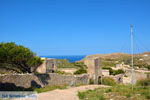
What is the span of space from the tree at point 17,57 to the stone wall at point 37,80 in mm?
1323

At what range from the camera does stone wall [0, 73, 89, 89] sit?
18000 millimetres

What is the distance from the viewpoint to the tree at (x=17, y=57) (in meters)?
18.9

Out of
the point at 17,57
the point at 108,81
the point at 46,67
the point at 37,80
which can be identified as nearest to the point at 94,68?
the point at 108,81

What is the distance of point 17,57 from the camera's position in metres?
19.1

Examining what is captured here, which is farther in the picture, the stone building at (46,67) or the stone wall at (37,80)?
the stone building at (46,67)

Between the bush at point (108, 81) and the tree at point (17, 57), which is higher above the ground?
the tree at point (17, 57)

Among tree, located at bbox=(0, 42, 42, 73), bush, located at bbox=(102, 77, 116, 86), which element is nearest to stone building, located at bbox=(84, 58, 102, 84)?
bush, located at bbox=(102, 77, 116, 86)

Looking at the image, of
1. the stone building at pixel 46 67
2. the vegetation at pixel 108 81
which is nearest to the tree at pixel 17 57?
the stone building at pixel 46 67

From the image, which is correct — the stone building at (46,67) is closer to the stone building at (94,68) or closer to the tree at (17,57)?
the tree at (17,57)

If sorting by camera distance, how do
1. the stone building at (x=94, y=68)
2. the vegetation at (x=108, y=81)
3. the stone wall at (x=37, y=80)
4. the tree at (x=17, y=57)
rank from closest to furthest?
the stone wall at (x=37, y=80)
the tree at (x=17, y=57)
the stone building at (x=94, y=68)
the vegetation at (x=108, y=81)

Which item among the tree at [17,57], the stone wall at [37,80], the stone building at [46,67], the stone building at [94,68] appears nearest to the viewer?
the stone wall at [37,80]

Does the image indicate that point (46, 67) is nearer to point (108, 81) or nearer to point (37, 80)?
point (37, 80)

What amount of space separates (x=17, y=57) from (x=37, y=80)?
2931 mm

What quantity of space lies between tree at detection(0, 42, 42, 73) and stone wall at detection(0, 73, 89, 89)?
4.34 ft
